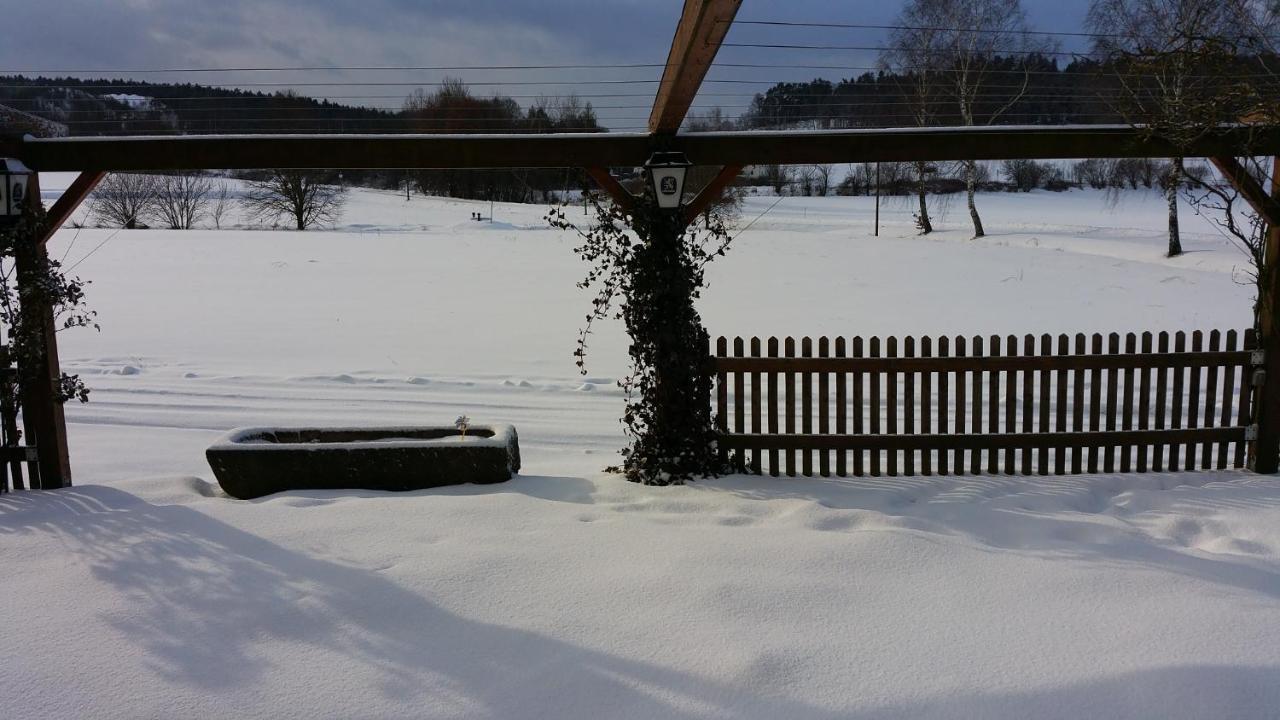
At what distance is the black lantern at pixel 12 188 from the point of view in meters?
5.93

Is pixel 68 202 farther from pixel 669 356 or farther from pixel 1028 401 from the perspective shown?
pixel 1028 401

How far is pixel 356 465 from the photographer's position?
6082mm

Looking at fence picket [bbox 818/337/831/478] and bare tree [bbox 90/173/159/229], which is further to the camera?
bare tree [bbox 90/173/159/229]

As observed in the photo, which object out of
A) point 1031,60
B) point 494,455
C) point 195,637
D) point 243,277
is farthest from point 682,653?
point 243,277

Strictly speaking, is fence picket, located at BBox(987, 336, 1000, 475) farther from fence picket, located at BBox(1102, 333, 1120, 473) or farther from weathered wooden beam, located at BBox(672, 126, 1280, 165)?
weathered wooden beam, located at BBox(672, 126, 1280, 165)

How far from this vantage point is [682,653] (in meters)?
3.70

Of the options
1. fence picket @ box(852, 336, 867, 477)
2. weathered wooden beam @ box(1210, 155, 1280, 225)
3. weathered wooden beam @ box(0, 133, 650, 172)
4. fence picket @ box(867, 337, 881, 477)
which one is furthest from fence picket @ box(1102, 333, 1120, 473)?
weathered wooden beam @ box(0, 133, 650, 172)

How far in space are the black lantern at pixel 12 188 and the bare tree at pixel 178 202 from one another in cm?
3862

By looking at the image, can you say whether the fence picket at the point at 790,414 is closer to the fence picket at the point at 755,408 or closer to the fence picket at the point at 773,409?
the fence picket at the point at 773,409

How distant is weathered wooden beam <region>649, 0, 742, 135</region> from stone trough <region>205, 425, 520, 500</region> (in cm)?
257

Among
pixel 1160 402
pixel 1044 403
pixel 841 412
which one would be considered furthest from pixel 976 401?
pixel 1160 402

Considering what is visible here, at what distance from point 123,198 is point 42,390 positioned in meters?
40.6

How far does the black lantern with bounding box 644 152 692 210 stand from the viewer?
6008 millimetres

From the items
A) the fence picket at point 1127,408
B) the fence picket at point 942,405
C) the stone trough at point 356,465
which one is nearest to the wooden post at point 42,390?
the stone trough at point 356,465
